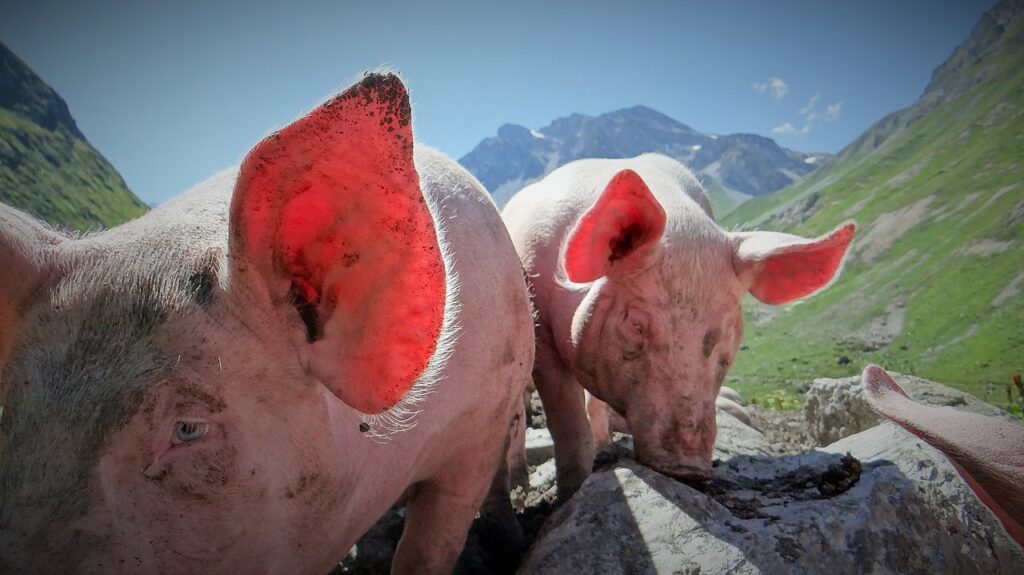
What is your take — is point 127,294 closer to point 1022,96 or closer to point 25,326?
point 25,326

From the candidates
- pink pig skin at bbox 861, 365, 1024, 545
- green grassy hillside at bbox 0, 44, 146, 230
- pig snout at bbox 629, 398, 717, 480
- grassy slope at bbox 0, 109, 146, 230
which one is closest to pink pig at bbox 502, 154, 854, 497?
pig snout at bbox 629, 398, 717, 480

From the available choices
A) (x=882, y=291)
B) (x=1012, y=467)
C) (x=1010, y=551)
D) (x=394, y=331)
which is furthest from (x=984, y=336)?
(x=394, y=331)

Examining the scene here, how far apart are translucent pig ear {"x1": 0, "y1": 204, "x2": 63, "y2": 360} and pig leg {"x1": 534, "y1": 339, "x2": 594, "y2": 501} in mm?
3008

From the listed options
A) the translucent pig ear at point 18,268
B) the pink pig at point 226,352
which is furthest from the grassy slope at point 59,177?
A: the pink pig at point 226,352

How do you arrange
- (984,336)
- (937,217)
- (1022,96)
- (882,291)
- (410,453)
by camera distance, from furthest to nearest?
(1022,96)
(937,217)
(882,291)
(984,336)
(410,453)

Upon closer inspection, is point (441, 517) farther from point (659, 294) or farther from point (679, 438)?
point (659, 294)

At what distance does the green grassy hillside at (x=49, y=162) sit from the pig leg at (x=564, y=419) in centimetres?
5429

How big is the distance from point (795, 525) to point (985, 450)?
97cm

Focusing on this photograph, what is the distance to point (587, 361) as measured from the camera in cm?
363

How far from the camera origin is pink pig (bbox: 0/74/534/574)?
124cm

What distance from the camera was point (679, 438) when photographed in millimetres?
3221

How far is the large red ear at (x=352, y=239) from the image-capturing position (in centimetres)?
125

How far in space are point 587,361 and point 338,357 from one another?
2.35 m

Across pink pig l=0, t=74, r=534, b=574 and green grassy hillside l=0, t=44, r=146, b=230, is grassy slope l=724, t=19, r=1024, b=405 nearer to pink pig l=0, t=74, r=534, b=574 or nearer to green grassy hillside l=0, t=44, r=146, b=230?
pink pig l=0, t=74, r=534, b=574
